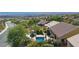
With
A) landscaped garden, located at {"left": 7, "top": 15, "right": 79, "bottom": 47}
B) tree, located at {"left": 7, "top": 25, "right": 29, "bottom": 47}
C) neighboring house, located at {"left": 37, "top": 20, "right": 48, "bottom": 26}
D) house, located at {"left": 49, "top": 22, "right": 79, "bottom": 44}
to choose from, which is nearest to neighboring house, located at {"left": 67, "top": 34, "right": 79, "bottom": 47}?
house, located at {"left": 49, "top": 22, "right": 79, "bottom": 44}

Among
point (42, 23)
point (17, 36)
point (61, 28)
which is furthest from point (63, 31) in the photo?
point (17, 36)

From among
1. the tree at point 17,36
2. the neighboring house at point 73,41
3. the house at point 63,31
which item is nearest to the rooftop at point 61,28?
the house at point 63,31

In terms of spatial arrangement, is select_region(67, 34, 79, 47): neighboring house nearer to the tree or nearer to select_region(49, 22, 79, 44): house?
select_region(49, 22, 79, 44): house

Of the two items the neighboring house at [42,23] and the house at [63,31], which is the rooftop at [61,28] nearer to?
the house at [63,31]
